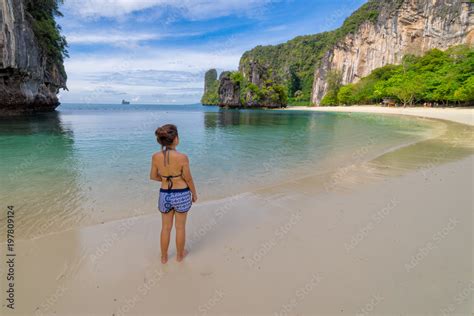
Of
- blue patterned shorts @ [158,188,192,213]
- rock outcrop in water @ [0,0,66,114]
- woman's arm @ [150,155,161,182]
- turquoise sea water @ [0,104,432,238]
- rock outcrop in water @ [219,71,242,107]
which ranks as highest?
rock outcrop in water @ [219,71,242,107]

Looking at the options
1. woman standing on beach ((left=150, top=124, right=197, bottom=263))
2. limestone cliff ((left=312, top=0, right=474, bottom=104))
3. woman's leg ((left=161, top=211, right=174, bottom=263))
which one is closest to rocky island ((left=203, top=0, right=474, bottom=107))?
limestone cliff ((left=312, top=0, right=474, bottom=104))

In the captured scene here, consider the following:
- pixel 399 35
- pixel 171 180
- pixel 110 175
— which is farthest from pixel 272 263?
pixel 399 35

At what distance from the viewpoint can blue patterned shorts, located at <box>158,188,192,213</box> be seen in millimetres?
3328

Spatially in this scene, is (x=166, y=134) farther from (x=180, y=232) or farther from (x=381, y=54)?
(x=381, y=54)

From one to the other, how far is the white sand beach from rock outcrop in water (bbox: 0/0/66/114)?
87.5ft

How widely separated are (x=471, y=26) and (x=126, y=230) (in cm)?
9057

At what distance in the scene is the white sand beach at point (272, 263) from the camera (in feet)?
9.13

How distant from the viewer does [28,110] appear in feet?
132

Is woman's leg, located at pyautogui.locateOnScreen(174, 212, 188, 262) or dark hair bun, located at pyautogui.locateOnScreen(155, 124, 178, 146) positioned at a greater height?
dark hair bun, located at pyautogui.locateOnScreen(155, 124, 178, 146)

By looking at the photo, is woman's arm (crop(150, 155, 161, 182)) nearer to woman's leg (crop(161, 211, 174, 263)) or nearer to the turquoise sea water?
woman's leg (crop(161, 211, 174, 263))

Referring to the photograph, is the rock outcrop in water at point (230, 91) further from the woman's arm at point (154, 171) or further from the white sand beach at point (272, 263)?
the woman's arm at point (154, 171)

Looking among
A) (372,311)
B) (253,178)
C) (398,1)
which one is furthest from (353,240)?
(398,1)

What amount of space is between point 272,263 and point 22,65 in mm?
34128

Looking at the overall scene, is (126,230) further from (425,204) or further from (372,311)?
(425,204)
